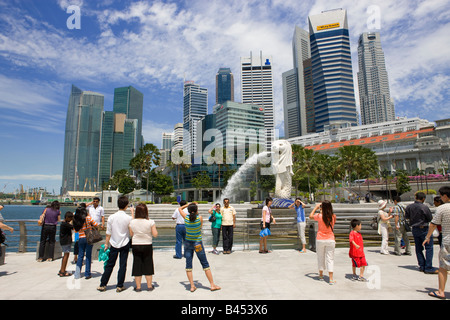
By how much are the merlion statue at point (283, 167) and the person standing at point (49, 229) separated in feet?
57.0

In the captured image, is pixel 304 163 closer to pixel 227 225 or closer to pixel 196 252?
pixel 227 225

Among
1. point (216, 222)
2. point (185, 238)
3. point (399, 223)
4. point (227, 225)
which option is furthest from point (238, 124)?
point (185, 238)

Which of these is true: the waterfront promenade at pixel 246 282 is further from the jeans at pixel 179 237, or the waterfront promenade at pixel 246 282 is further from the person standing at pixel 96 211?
the person standing at pixel 96 211

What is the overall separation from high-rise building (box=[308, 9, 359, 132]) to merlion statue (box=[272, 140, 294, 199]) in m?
146

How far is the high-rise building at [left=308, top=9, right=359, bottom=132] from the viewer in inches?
6457

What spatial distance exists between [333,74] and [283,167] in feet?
547

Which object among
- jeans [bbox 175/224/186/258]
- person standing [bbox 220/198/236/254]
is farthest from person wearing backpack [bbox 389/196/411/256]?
jeans [bbox 175/224/186/258]

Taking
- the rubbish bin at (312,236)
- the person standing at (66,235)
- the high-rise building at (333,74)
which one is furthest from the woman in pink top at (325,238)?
the high-rise building at (333,74)

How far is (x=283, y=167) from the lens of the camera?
876 inches

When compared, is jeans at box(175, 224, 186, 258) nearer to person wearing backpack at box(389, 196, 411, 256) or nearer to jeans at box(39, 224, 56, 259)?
jeans at box(39, 224, 56, 259)

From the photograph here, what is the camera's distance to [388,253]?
8.91m

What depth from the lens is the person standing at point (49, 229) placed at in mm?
8078
